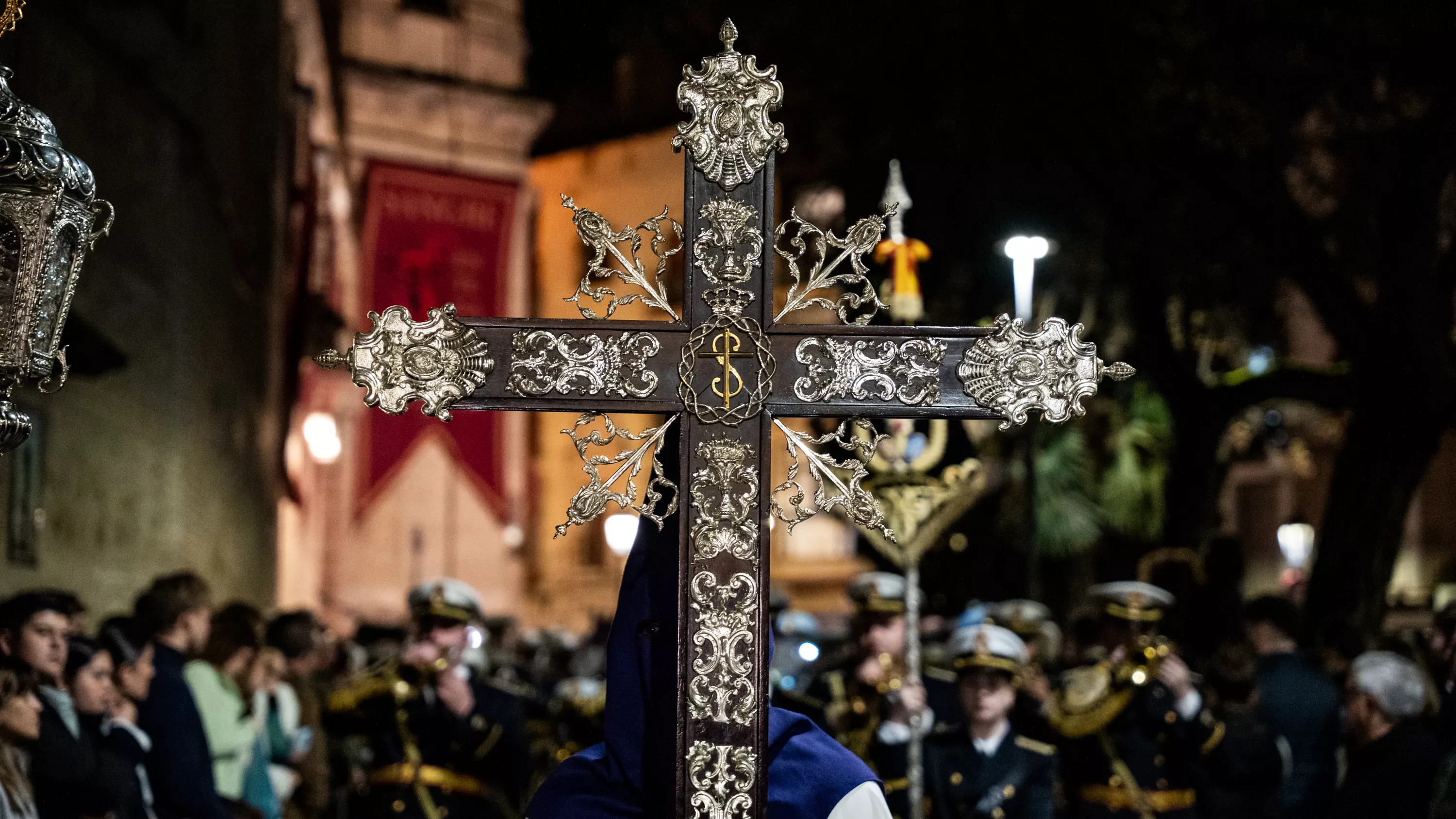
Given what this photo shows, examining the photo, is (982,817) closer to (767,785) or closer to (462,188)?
(767,785)

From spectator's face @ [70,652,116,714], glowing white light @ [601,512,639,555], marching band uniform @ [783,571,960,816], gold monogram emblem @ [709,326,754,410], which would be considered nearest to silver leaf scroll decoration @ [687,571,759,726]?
gold monogram emblem @ [709,326,754,410]

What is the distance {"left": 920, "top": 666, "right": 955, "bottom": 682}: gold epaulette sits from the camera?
856 centimetres

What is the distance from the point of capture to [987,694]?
7293 millimetres

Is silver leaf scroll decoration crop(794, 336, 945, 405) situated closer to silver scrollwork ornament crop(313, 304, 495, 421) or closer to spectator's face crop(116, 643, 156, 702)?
silver scrollwork ornament crop(313, 304, 495, 421)

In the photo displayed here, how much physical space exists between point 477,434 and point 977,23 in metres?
12.1

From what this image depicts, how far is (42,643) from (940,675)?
4.53 meters

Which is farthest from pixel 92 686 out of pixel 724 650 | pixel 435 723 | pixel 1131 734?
pixel 1131 734

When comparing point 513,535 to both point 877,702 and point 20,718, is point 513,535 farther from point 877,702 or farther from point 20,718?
point 20,718

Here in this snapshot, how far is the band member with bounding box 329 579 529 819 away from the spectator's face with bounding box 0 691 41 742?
2.62 meters

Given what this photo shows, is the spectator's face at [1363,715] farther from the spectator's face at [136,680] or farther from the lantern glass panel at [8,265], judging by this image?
the lantern glass panel at [8,265]

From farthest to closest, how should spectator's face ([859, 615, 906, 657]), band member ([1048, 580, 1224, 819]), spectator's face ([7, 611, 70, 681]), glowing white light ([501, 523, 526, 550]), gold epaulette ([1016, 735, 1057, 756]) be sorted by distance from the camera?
glowing white light ([501, 523, 526, 550])
band member ([1048, 580, 1224, 819])
spectator's face ([859, 615, 906, 657])
gold epaulette ([1016, 735, 1057, 756])
spectator's face ([7, 611, 70, 681])

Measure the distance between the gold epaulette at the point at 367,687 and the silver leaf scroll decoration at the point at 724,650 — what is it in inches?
181

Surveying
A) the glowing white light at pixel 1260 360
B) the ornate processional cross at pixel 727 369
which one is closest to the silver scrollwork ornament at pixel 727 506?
the ornate processional cross at pixel 727 369

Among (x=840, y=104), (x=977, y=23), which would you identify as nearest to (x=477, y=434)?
(x=840, y=104)
